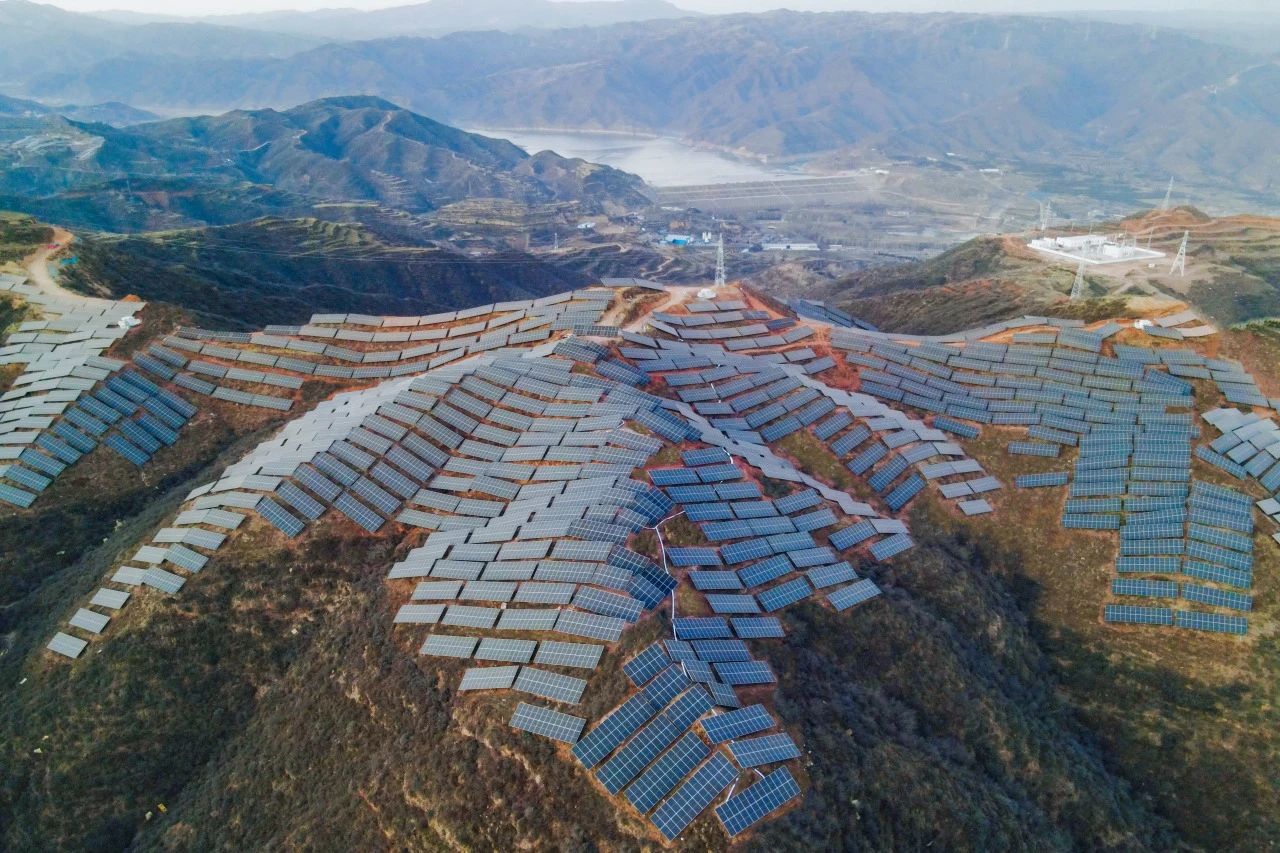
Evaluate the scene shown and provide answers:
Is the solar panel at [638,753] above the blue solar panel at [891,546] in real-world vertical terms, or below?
above

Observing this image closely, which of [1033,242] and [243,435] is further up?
[243,435]

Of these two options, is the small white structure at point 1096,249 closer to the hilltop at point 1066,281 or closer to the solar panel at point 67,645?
the hilltop at point 1066,281

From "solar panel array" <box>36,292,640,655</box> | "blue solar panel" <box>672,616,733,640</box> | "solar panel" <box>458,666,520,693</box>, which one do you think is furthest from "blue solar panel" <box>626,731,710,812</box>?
"solar panel" <box>458,666,520,693</box>

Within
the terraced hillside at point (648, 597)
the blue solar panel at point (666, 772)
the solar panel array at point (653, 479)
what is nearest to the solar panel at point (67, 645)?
the terraced hillside at point (648, 597)

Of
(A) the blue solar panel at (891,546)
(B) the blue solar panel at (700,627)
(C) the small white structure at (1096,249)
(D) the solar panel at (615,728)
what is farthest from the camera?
(C) the small white structure at (1096,249)

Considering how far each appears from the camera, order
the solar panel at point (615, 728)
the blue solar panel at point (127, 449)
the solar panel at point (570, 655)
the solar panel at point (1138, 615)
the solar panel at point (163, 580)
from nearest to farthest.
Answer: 1. the solar panel at point (615, 728)
2. the solar panel at point (570, 655)
3. the solar panel at point (163, 580)
4. the solar panel at point (1138, 615)
5. the blue solar panel at point (127, 449)

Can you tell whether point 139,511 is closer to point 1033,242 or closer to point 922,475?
point 922,475

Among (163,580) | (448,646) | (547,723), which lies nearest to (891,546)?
(547,723)

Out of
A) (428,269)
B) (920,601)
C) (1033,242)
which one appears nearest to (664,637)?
(920,601)
